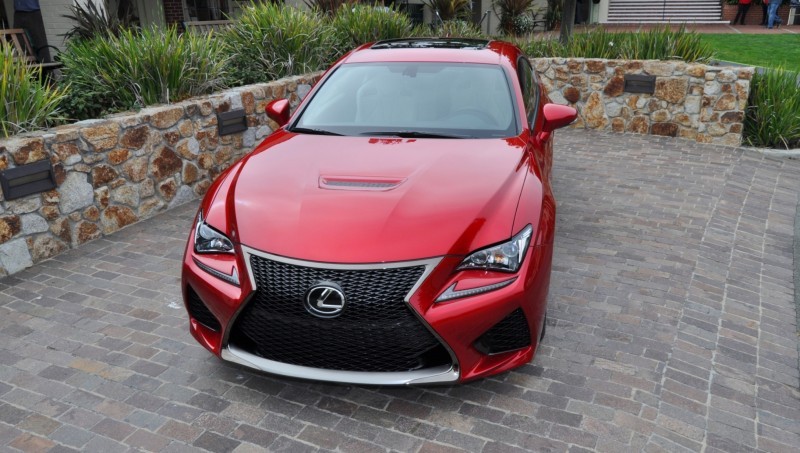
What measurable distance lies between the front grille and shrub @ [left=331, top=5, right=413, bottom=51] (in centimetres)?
702

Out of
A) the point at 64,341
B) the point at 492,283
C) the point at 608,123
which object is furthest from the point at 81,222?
the point at 608,123

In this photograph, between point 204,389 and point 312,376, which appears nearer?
point 312,376

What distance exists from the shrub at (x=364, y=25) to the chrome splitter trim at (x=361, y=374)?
7.12 metres

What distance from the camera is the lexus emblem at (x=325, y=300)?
3.05 meters

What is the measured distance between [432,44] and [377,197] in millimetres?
2469

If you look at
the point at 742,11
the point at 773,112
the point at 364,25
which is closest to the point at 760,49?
the point at 742,11

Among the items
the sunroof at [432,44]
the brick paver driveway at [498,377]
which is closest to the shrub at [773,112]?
the brick paver driveway at [498,377]

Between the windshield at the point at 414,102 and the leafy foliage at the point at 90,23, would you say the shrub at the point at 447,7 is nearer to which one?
the leafy foliage at the point at 90,23

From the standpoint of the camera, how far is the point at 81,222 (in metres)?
5.56

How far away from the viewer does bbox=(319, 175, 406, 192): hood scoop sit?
353 centimetres

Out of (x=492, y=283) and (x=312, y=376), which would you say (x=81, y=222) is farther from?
(x=492, y=283)

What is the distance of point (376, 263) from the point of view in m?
3.04

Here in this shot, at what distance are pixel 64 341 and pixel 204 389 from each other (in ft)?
3.73

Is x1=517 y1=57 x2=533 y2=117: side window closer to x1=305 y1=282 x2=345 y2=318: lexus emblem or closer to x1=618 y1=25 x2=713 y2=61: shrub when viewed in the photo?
x1=305 y1=282 x2=345 y2=318: lexus emblem
